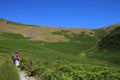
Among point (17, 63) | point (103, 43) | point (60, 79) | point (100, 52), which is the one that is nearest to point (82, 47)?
point (103, 43)

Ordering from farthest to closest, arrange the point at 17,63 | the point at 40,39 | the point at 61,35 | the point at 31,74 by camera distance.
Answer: the point at 61,35
the point at 40,39
the point at 17,63
the point at 31,74

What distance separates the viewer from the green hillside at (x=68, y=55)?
74.7 ft

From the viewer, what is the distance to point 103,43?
110875 millimetres

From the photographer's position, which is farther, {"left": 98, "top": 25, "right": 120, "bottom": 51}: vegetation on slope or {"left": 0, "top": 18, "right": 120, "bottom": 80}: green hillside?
{"left": 98, "top": 25, "right": 120, "bottom": 51}: vegetation on slope

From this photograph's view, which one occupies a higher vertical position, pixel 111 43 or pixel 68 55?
pixel 111 43

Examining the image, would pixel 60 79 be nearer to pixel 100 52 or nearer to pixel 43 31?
pixel 100 52

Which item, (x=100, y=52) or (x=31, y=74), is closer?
(x=31, y=74)

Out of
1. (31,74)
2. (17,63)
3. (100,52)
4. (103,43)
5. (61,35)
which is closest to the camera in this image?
(31,74)

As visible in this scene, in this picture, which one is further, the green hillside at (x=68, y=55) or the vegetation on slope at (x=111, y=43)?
Answer: the vegetation on slope at (x=111, y=43)

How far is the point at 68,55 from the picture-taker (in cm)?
8394

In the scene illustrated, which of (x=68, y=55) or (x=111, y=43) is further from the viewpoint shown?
(x=111, y=43)

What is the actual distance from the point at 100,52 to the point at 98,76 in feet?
265

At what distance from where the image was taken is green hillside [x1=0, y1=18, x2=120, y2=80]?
2278 centimetres

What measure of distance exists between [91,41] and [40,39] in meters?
22.0
